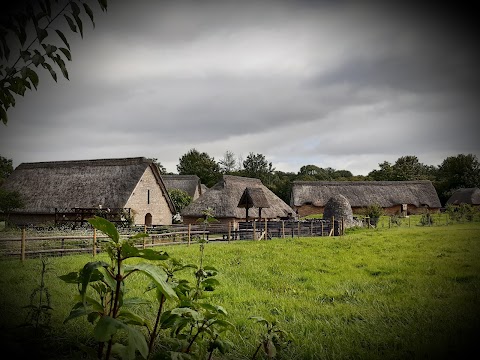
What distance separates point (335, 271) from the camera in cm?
1023

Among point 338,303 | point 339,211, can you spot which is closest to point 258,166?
point 339,211

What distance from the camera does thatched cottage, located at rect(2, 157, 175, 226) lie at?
30469 mm

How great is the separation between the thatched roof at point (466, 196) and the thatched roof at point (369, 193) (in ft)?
14.7

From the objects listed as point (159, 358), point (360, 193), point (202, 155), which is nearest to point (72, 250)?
point (159, 358)

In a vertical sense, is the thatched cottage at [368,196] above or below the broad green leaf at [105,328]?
above

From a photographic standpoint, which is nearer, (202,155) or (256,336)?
(256,336)

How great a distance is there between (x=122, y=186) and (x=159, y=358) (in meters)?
30.8

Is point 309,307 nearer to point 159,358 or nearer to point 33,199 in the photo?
point 159,358

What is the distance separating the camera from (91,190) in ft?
104

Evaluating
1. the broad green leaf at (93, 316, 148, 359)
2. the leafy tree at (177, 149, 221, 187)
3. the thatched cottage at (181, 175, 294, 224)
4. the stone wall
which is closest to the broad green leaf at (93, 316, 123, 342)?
the broad green leaf at (93, 316, 148, 359)

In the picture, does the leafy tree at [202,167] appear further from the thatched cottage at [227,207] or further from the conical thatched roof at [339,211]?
the conical thatched roof at [339,211]

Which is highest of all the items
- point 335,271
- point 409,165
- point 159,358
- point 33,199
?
point 409,165

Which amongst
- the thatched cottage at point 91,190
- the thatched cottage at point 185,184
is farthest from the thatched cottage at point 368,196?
the thatched cottage at point 91,190

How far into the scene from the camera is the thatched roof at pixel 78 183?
102 feet
